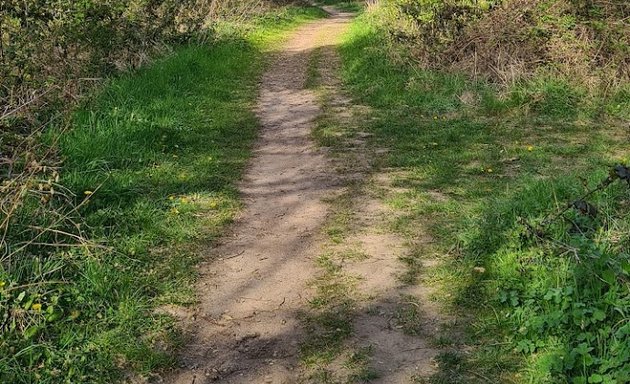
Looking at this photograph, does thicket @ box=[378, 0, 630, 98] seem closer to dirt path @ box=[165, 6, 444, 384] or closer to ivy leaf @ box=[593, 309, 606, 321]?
dirt path @ box=[165, 6, 444, 384]

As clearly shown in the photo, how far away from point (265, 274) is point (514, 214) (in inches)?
74.8

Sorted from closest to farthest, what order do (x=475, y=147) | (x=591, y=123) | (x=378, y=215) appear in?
(x=378, y=215)
(x=475, y=147)
(x=591, y=123)

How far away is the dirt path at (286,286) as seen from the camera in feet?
11.3

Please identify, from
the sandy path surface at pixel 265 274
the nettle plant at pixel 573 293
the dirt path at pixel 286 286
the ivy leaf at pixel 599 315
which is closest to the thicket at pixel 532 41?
the sandy path surface at pixel 265 274

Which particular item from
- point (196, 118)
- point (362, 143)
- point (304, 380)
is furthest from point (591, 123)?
point (304, 380)

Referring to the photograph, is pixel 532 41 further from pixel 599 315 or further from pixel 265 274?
pixel 599 315

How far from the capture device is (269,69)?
12.9 metres

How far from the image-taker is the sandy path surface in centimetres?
349

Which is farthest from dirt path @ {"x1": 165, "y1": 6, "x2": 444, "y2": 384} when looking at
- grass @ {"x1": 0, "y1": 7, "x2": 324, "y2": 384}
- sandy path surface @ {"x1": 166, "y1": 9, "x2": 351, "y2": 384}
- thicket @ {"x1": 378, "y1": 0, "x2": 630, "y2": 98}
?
thicket @ {"x1": 378, "y1": 0, "x2": 630, "y2": 98}

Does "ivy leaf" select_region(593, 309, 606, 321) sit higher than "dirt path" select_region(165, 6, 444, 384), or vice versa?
"ivy leaf" select_region(593, 309, 606, 321)

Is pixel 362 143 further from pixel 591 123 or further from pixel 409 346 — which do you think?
pixel 409 346

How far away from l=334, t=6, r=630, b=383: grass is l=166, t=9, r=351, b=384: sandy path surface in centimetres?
77

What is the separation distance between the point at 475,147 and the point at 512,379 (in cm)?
431

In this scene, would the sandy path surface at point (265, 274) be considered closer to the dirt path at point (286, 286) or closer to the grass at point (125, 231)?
the dirt path at point (286, 286)
